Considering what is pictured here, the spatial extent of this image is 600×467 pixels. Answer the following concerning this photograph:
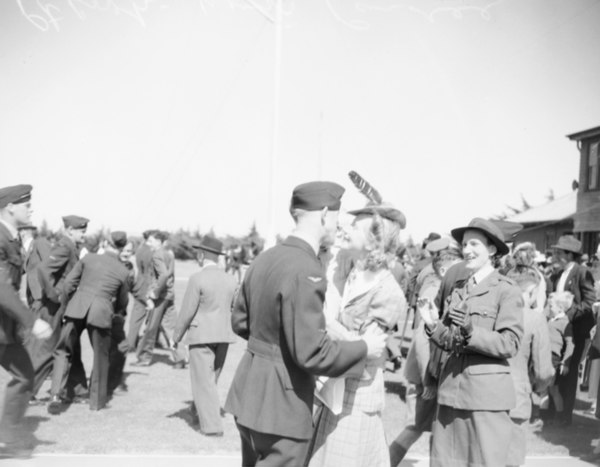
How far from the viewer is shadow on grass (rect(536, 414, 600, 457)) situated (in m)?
6.08

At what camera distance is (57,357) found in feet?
23.0

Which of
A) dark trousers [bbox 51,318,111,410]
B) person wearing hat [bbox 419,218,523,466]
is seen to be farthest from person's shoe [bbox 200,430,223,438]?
person wearing hat [bbox 419,218,523,466]

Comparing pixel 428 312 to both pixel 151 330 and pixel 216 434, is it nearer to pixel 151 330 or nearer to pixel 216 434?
pixel 216 434

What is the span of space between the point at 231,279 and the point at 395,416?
2416mm

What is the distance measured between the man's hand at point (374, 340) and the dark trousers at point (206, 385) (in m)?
3.26

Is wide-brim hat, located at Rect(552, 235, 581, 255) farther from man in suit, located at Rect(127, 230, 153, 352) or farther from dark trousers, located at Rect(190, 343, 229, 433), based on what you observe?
man in suit, located at Rect(127, 230, 153, 352)

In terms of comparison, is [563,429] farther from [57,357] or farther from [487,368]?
[57,357]

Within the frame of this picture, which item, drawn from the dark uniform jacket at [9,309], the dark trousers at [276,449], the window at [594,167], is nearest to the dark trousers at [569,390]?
the dark trousers at [276,449]

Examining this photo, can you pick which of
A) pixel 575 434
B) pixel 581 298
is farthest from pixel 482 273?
pixel 581 298

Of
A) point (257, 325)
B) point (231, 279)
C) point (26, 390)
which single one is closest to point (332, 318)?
point (257, 325)

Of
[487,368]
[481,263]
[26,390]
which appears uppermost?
[481,263]

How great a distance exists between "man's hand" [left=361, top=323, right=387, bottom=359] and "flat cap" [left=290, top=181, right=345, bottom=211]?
0.65 metres

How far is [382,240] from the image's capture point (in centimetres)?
352

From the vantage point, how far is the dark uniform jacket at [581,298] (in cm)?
748
